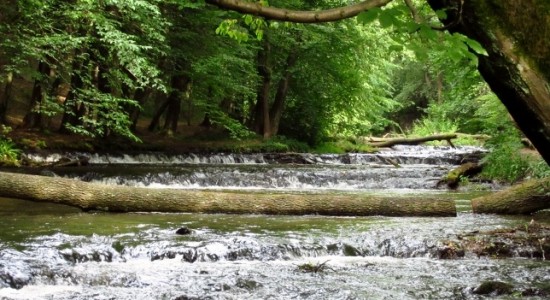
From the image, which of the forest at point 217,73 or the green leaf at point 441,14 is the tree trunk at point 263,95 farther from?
the green leaf at point 441,14

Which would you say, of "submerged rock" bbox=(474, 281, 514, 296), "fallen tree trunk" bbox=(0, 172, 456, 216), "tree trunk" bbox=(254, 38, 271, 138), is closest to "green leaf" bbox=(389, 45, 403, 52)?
"submerged rock" bbox=(474, 281, 514, 296)

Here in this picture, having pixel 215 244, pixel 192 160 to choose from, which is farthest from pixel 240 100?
pixel 215 244

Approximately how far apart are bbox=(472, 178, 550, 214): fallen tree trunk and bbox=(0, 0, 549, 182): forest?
2543mm

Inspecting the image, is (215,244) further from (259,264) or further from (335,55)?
(335,55)

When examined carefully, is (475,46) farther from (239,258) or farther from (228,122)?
(228,122)

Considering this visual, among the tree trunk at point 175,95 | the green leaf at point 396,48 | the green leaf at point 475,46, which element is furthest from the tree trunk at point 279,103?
the green leaf at point 475,46

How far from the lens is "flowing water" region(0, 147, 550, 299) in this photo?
5.47 metres

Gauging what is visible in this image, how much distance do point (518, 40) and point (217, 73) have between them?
1704 cm

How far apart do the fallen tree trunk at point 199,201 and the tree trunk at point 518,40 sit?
7394 mm

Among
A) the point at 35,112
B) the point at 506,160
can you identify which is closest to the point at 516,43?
the point at 506,160

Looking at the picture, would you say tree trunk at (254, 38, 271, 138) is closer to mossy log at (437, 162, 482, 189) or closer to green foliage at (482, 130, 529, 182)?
mossy log at (437, 162, 482, 189)

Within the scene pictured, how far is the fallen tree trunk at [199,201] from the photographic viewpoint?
27.2ft

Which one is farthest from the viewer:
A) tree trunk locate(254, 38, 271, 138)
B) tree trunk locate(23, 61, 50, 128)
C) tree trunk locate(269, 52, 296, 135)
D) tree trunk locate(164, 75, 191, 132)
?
tree trunk locate(269, 52, 296, 135)

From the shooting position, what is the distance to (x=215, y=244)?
6.96 metres
